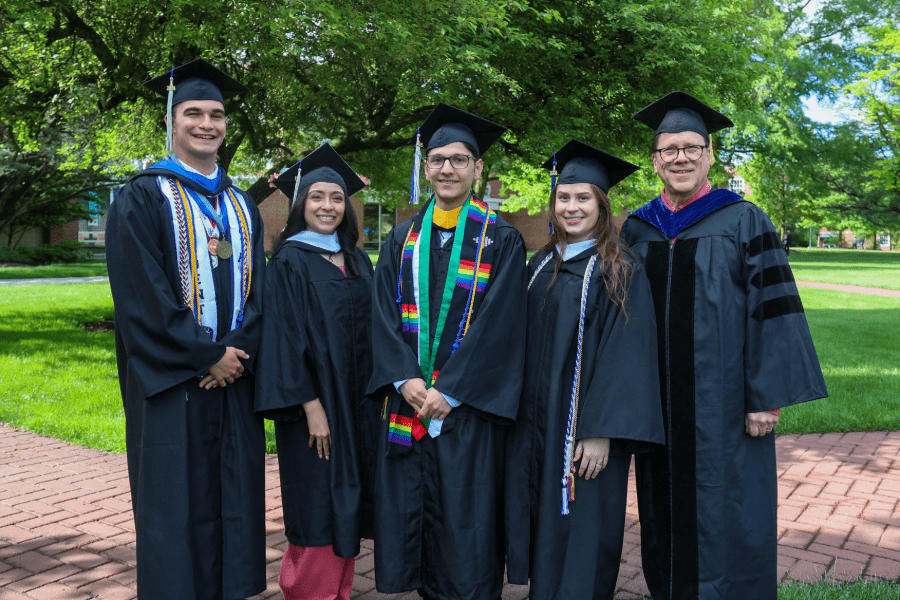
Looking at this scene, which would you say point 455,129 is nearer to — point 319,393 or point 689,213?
point 689,213

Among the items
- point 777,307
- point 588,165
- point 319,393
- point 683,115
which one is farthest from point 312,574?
point 683,115

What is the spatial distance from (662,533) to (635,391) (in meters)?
0.73

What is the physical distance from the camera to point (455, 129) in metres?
3.04

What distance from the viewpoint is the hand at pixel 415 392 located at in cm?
277

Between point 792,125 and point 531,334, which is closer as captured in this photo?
point 531,334

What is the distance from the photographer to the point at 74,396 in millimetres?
7020

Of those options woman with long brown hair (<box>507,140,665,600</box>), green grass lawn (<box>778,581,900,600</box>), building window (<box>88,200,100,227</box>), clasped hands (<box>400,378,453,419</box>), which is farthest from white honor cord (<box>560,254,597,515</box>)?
building window (<box>88,200,100,227</box>)

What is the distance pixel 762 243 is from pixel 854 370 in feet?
23.6

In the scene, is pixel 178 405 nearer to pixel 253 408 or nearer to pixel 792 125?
Result: pixel 253 408

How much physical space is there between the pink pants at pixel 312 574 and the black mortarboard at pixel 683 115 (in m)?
2.45

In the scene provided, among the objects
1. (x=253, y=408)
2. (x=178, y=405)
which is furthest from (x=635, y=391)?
(x=178, y=405)

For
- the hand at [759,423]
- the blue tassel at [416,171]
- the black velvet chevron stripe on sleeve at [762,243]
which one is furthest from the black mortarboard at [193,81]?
the hand at [759,423]

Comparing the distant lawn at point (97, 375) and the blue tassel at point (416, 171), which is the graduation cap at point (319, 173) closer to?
the blue tassel at point (416, 171)

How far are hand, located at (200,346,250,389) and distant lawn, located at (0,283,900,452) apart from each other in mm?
2979
